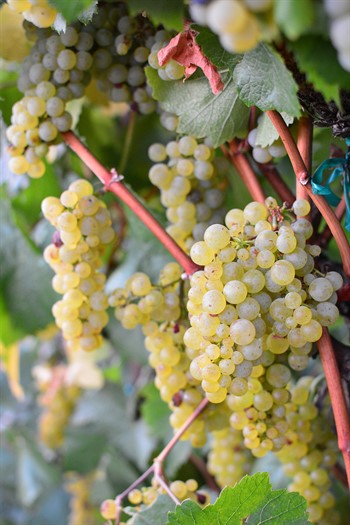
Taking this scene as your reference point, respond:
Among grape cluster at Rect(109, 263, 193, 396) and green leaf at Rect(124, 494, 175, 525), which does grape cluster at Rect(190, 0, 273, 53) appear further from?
green leaf at Rect(124, 494, 175, 525)

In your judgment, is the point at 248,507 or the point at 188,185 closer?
the point at 248,507

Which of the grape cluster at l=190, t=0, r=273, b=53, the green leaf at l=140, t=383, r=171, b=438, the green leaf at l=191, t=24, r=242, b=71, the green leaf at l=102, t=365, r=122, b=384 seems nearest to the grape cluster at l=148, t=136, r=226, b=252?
the green leaf at l=191, t=24, r=242, b=71

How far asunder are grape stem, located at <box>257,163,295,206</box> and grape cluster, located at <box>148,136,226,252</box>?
0.05 metres

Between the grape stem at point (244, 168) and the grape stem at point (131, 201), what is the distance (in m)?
0.08

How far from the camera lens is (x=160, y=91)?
51cm

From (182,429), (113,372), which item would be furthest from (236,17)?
(113,372)

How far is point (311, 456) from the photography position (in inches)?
22.9

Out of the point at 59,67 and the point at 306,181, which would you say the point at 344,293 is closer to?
the point at 306,181

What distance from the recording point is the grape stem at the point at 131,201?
19.2 inches

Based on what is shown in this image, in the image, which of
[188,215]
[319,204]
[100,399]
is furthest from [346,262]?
[100,399]

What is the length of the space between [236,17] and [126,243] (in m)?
0.61

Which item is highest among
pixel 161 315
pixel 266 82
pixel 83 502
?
pixel 266 82

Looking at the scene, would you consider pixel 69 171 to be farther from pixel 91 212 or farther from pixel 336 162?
pixel 336 162

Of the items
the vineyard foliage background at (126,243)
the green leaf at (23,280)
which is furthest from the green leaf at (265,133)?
the green leaf at (23,280)
